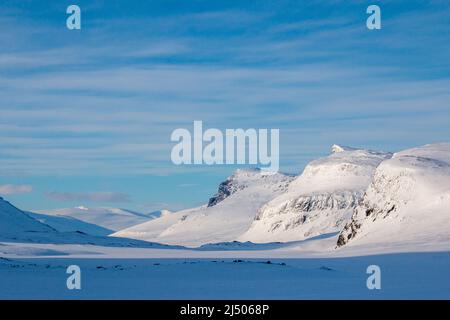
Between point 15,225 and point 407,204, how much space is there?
83076 mm

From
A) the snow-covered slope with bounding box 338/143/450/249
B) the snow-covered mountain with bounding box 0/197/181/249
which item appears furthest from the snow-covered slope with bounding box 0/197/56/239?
the snow-covered slope with bounding box 338/143/450/249

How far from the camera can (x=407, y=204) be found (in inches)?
3861

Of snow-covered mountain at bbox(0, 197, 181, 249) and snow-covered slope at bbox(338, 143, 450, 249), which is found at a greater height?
snow-covered slope at bbox(338, 143, 450, 249)

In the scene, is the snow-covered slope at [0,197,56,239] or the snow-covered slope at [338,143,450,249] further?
the snow-covered slope at [0,197,56,239]

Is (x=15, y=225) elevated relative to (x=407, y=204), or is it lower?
lower

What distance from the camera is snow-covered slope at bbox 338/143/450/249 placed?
274 feet

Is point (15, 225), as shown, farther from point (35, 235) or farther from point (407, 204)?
point (407, 204)

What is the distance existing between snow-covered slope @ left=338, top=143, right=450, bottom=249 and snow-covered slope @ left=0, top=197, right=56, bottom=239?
62.3 metres

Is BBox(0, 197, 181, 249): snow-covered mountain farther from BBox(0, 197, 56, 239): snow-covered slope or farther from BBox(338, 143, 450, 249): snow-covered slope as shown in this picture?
BBox(338, 143, 450, 249): snow-covered slope

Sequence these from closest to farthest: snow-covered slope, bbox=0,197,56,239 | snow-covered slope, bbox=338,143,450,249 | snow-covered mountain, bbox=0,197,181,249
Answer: snow-covered slope, bbox=338,143,450,249 → snow-covered mountain, bbox=0,197,181,249 → snow-covered slope, bbox=0,197,56,239

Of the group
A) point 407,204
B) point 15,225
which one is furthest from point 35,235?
point 407,204

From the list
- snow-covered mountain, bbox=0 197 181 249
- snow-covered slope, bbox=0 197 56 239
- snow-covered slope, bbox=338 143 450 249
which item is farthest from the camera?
snow-covered slope, bbox=0 197 56 239
